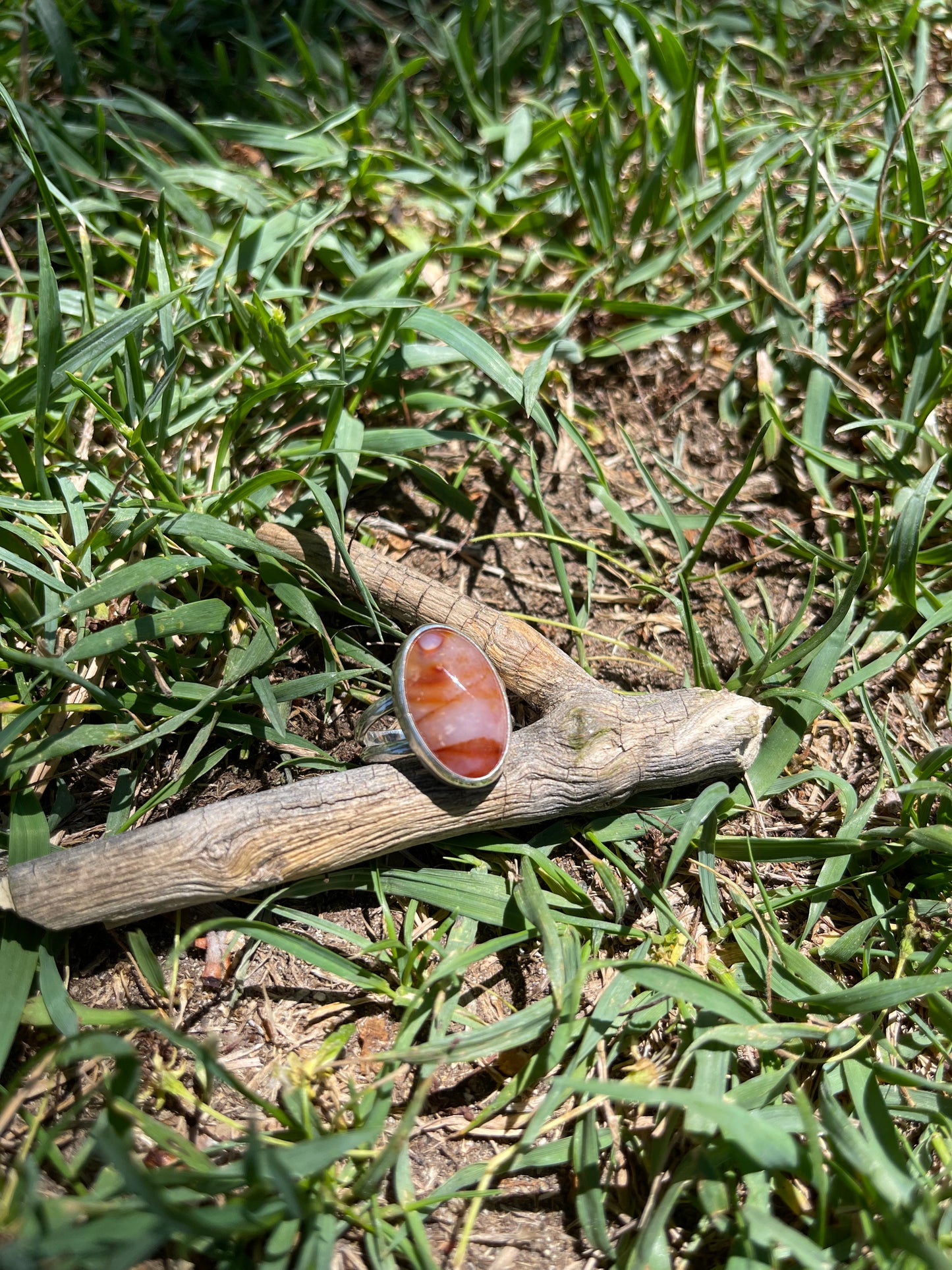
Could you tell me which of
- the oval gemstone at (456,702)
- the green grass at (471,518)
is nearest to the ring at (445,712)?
the oval gemstone at (456,702)

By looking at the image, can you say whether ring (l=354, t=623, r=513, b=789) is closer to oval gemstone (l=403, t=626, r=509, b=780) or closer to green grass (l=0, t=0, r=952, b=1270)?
oval gemstone (l=403, t=626, r=509, b=780)

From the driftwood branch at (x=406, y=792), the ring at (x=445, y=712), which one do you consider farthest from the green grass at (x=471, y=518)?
the ring at (x=445, y=712)

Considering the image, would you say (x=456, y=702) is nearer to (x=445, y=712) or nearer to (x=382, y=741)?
(x=445, y=712)

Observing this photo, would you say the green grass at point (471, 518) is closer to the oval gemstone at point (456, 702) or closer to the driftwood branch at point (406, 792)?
the driftwood branch at point (406, 792)

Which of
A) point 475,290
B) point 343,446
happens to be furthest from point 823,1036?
point 475,290

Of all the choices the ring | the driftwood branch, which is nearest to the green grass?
the driftwood branch

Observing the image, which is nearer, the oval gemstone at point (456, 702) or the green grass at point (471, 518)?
the green grass at point (471, 518)
